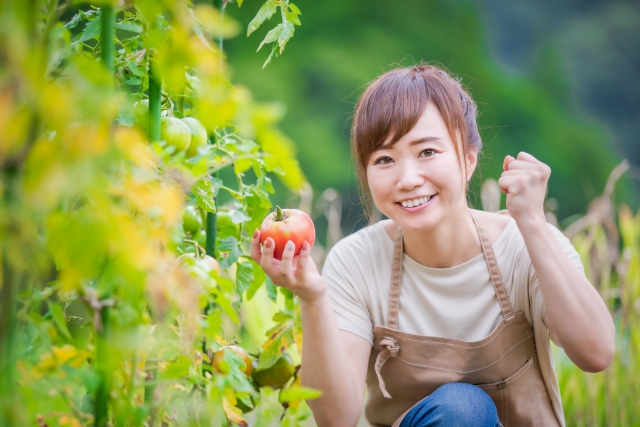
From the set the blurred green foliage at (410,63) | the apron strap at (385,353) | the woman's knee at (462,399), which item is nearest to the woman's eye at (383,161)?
the apron strap at (385,353)

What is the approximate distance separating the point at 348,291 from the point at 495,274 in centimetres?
33

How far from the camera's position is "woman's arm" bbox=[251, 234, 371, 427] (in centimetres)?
→ 108

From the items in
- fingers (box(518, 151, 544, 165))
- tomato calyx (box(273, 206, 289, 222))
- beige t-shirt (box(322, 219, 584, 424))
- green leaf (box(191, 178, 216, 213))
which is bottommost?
beige t-shirt (box(322, 219, 584, 424))

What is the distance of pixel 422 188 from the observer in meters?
1.33

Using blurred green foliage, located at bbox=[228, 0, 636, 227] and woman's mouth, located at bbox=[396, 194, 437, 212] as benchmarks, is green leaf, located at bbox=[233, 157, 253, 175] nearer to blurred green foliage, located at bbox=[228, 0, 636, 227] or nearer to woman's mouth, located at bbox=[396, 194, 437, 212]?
woman's mouth, located at bbox=[396, 194, 437, 212]

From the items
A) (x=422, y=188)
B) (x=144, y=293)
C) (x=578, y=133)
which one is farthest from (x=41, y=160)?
(x=578, y=133)

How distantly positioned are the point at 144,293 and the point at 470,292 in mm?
956

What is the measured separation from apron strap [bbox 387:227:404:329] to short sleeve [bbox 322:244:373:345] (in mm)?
52

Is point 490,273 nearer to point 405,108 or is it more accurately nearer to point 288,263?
point 405,108

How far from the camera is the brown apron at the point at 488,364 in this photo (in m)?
1.40

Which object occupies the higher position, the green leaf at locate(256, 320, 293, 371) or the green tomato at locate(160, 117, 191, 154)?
the green tomato at locate(160, 117, 191, 154)

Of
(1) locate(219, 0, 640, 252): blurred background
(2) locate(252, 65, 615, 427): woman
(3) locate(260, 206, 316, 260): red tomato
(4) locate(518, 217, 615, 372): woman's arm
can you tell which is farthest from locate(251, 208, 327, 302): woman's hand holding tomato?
(1) locate(219, 0, 640, 252): blurred background

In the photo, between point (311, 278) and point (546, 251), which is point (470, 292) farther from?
point (311, 278)

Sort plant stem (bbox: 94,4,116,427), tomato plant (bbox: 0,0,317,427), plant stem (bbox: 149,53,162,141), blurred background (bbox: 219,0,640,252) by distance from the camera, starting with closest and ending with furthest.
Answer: tomato plant (bbox: 0,0,317,427) < plant stem (bbox: 94,4,116,427) < plant stem (bbox: 149,53,162,141) < blurred background (bbox: 219,0,640,252)
